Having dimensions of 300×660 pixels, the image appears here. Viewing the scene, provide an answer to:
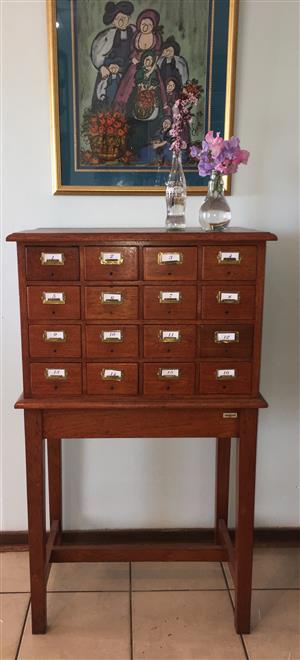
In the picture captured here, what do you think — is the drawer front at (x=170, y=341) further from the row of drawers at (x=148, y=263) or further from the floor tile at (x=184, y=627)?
the floor tile at (x=184, y=627)

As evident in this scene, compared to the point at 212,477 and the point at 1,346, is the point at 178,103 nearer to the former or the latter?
the point at 1,346

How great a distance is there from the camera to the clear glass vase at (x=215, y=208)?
179cm

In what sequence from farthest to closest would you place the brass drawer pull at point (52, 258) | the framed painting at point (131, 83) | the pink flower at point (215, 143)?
the framed painting at point (131, 83), the pink flower at point (215, 143), the brass drawer pull at point (52, 258)

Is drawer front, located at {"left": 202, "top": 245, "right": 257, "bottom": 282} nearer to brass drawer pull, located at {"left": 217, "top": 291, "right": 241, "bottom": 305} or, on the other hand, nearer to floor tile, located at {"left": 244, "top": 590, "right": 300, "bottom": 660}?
brass drawer pull, located at {"left": 217, "top": 291, "right": 241, "bottom": 305}

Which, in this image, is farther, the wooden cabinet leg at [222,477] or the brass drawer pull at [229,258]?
the wooden cabinet leg at [222,477]

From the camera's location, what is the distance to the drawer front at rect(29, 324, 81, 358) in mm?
1662

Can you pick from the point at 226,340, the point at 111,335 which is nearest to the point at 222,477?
the point at 226,340

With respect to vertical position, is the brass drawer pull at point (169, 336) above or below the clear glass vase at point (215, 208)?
below

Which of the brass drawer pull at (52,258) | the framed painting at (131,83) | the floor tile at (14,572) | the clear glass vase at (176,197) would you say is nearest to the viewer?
the brass drawer pull at (52,258)

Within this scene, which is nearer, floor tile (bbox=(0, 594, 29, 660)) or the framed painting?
floor tile (bbox=(0, 594, 29, 660))

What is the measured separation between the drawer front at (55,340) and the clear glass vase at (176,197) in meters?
0.47

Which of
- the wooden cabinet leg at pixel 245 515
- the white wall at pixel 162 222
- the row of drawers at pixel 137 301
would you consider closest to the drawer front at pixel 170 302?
the row of drawers at pixel 137 301

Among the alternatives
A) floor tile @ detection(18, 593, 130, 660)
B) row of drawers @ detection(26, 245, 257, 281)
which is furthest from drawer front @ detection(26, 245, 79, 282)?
floor tile @ detection(18, 593, 130, 660)

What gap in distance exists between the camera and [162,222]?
2.11 m
